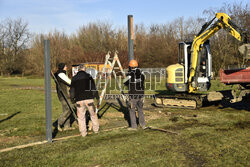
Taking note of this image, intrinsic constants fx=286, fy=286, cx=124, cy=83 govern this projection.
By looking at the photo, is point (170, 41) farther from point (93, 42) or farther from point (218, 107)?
point (218, 107)

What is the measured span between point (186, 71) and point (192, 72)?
1.05 ft

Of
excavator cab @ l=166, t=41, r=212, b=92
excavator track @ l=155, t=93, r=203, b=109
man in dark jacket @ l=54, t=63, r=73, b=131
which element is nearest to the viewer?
man in dark jacket @ l=54, t=63, r=73, b=131

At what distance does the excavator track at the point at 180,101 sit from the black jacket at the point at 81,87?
6530 mm

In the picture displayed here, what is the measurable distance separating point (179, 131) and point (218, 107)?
227 inches

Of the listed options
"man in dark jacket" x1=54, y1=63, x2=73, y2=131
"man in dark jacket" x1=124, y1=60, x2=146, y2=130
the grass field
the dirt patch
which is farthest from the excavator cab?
the dirt patch

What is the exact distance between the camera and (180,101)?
13453 millimetres

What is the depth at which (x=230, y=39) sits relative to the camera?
3778 cm

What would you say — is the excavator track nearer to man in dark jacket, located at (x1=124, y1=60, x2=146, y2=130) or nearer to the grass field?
the grass field

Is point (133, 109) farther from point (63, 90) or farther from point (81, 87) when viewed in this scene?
point (63, 90)

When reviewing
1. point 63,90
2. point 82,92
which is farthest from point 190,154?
point 63,90

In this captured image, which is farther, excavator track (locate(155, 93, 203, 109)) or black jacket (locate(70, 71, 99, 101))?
excavator track (locate(155, 93, 203, 109))

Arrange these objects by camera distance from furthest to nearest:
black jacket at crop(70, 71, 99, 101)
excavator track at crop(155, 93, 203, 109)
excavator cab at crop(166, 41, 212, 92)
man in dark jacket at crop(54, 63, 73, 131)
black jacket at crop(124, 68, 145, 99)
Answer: excavator cab at crop(166, 41, 212, 92)
excavator track at crop(155, 93, 203, 109)
black jacket at crop(124, 68, 145, 99)
man in dark jacket at crop(54, 63, 73, 131)
black jacket at crop(70, 71, 99, 101)

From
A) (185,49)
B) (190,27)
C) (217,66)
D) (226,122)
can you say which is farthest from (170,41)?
(226,122)

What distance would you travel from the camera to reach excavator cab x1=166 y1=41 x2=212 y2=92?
13266 mm
